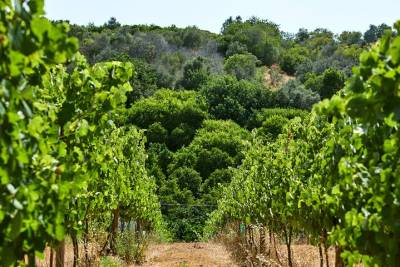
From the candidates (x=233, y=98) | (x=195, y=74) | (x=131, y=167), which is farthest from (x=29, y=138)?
(x=195, y=74)

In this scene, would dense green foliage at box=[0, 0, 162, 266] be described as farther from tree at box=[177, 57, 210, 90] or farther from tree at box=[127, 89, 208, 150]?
tree at box=[177, 57, 210, 90]

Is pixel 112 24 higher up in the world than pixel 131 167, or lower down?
higher up

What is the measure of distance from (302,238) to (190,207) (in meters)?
15.7

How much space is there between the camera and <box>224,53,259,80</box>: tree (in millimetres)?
66725

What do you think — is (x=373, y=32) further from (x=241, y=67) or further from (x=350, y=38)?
(x=241, y=67)

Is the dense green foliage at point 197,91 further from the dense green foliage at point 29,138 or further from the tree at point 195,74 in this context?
the dense green foliage at point 29,138

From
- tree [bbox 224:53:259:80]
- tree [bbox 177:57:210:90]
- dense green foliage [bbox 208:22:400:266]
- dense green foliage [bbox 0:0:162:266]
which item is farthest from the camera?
tree [bbox 224:53:259:80]

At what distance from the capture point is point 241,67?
69.0 metres

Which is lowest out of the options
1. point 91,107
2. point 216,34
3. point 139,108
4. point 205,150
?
point 91,107

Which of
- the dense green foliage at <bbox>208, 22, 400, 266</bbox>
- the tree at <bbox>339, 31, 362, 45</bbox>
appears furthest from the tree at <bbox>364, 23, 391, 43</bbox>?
the dense green foliage at <bbox>208, 22, 400, 266</bbox>

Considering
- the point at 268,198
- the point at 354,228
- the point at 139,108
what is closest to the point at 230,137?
the point at 139,108

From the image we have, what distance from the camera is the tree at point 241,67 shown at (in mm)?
66725

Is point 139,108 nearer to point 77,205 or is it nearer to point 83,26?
point 83,26

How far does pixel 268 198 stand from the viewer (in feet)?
38.4
